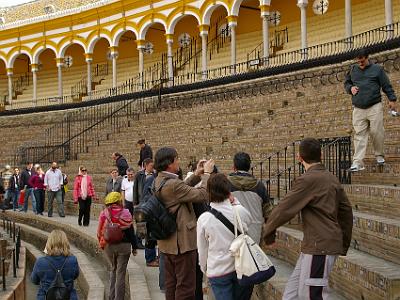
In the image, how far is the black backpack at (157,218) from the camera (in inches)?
221

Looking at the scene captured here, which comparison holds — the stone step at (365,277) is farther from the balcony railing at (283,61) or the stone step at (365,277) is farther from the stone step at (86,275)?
the balcony railing at (283,61)

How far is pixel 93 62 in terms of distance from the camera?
36.7 meters

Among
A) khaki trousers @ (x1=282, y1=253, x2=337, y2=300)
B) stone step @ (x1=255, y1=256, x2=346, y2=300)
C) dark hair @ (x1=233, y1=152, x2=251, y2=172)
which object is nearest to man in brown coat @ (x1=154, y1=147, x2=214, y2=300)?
dark hair @ (x1=233, y1=152, x2=251, y2=172)

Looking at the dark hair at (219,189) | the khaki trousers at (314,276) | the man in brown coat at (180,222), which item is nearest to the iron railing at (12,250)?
the man in brown coat at (180,222)

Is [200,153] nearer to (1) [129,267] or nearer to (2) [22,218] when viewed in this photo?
(2) [22,218]

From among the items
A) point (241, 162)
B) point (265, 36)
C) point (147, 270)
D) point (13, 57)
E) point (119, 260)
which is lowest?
point (147, 270)

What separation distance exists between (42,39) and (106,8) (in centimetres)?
555

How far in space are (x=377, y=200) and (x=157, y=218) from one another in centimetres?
292

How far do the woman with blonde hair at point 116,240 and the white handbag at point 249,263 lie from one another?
2.82m

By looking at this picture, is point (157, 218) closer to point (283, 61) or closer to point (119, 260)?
point (119, 260)

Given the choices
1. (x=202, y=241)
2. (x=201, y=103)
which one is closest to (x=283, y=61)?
(x=201, y=103)

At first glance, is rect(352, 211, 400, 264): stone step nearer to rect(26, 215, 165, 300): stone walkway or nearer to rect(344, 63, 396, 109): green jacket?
rect(344, 63, 396, 109): green jacket

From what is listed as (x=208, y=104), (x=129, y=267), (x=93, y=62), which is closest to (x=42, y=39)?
(x=93, y=62)

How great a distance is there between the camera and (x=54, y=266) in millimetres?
6133
